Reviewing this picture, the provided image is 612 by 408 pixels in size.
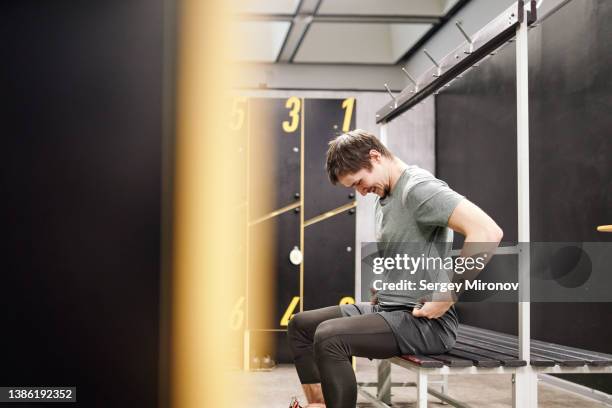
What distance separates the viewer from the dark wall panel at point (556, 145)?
339 cm

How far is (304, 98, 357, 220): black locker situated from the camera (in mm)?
4473

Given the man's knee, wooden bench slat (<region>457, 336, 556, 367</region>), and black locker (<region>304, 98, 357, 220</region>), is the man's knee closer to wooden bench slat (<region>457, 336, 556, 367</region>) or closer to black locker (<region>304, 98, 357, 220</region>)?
wooden bench slat (<region>457, 336, 556, 367</region>)

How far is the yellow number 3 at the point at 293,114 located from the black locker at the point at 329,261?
0.68 meters

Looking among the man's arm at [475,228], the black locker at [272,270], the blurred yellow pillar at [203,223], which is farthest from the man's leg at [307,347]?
the blurred yellow pillar at [203,223]

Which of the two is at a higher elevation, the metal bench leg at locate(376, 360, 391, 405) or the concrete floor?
the metal bench leg at locate(376, 360, 391, 405)

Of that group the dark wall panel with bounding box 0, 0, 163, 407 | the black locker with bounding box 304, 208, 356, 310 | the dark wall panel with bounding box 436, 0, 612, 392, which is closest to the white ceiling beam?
the dark wall panel with bounding box 436, 0, 612, 392

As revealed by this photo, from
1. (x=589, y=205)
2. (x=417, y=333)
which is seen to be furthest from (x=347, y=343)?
(x=589, y=205)

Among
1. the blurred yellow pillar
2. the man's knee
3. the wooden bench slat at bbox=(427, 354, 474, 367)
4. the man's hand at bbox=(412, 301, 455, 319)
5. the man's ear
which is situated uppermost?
the man's ear

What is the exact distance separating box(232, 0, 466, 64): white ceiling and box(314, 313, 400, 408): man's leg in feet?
Result: 9.32

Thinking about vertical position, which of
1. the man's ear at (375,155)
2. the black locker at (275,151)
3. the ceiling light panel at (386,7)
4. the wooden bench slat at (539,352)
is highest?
the ceiling light panel at (386,7)

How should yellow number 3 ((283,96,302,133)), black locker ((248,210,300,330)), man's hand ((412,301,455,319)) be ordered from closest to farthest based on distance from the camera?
man's hand ((412,301,455,319)) < black locker ((248,210,300,330)) < yellow number 3 ((283,96,302,133))

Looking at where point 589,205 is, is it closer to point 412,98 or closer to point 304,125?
point 412,98

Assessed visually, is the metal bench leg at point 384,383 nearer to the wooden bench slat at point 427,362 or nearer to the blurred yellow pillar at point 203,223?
the wooden bench slat at point 427,362

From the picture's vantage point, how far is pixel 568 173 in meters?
3.66
